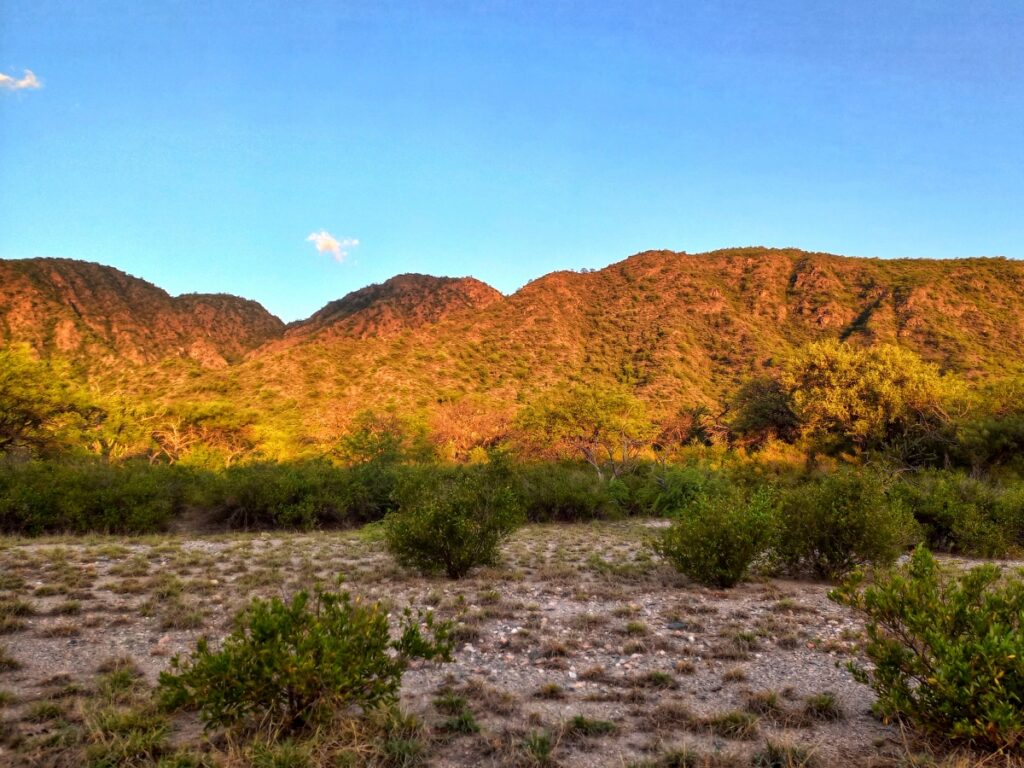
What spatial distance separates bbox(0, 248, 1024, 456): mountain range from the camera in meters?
48.5

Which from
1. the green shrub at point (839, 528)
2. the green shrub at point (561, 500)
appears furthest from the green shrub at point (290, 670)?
the green shrub at point (561, 500)

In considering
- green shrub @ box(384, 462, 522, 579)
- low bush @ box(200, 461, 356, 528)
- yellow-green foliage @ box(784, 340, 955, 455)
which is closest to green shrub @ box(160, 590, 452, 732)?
green shrub @ box(384, 462, 522, 579)

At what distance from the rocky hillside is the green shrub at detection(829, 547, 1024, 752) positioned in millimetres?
65291

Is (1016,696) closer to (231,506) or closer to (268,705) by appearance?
(268,705)

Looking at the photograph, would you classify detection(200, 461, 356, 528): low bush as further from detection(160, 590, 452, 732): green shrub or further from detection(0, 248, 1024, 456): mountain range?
detection(160, 590, 452, 732): green shrub

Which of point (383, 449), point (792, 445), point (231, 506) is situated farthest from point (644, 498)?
point (231, 506)

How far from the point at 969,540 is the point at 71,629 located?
1687 centimetres

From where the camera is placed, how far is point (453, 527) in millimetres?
9438

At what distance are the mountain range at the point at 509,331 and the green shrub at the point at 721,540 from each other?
1145 inches

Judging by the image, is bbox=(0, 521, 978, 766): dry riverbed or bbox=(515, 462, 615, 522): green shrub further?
bbox=(515, 462, 615, 522): green shrub

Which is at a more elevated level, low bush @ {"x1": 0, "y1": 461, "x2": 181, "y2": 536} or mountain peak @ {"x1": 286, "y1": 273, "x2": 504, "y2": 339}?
mountain peak @ {"x1": 286, "y1": 273, "x2": 504, "y2": 339}

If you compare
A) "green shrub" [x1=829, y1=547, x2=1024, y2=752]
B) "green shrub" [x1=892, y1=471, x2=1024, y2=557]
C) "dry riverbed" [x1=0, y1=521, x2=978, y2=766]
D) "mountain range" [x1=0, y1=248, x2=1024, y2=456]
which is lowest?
"green shrub" [x1=892, y1=471, x2=1024, y2=557]

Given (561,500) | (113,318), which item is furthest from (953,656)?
(113,318)

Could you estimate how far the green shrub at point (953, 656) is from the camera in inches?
127
